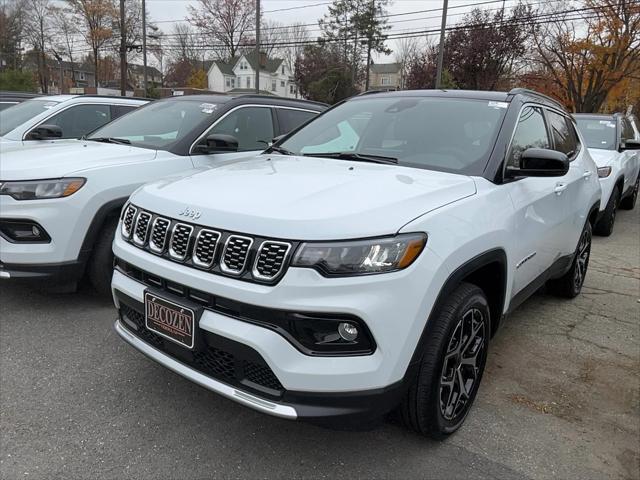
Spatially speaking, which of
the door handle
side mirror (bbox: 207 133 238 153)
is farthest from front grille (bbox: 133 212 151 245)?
the door handle

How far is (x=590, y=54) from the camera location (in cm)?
2264

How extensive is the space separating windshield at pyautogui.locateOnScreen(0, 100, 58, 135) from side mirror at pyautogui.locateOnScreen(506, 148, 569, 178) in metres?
6.07

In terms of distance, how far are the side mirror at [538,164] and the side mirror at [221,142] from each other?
2.42m

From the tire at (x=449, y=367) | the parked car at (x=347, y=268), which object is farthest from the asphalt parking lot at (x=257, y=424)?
the parked car at (x=347, y=268)

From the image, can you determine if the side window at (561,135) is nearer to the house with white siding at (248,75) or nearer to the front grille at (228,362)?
the front grille at (228,362)

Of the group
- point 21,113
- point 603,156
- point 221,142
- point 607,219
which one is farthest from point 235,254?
point 603,156

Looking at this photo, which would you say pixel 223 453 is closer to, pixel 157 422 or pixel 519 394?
pixel 157 422

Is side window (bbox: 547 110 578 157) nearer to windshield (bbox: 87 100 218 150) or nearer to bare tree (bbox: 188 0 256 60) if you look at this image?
windshield (bbox: 87 100 218 150)

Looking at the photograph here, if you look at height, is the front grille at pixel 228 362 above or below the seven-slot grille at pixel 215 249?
below

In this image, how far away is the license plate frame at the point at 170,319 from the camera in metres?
2.18

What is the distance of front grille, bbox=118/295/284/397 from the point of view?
206 centimetres

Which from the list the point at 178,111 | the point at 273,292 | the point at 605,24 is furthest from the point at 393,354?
the point at 605,24

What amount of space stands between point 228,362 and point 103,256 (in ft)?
7.00

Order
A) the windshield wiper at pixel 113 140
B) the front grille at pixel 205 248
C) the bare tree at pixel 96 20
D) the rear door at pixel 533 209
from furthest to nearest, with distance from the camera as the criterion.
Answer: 1. the bare tree at pixel 96 20
2. the windshield wiper at pixel 113 140
3. the rear door at pixel 533 209
4. the front grille at pixel 205 248
